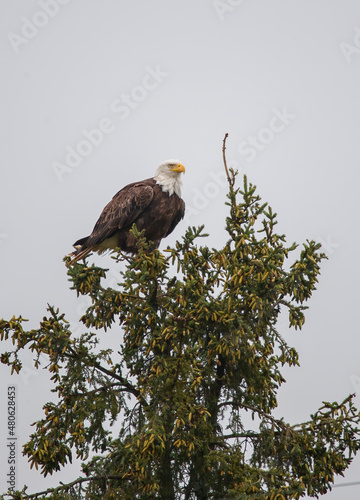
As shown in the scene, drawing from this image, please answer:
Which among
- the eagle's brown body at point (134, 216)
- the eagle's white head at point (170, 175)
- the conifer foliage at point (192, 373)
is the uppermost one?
the eagle's white head at point (170, 175)

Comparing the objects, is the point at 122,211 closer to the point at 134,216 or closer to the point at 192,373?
the point at 134,216

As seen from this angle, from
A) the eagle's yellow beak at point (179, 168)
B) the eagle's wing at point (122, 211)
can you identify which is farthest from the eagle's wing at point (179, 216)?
the eagle's wing at point (122, 211)

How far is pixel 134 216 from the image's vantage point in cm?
1133

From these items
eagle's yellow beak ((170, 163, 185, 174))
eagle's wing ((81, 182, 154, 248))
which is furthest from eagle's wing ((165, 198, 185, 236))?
eagle's wing ((81, 182, 154, 248))

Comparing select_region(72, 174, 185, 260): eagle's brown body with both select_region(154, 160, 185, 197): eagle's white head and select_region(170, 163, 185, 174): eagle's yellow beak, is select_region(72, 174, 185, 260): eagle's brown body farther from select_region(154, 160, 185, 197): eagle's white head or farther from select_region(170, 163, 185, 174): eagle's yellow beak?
select_region(170, 163, 185, 174): eagle's yellow beak

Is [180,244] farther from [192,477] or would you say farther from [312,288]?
[192,477]

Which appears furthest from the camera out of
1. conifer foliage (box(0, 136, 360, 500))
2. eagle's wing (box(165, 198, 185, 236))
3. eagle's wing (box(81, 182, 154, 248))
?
eagle's wing (box(165, 198, 185, 236))

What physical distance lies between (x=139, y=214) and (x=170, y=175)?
106 cm

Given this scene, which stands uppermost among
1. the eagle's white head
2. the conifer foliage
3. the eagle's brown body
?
the eagle's white head

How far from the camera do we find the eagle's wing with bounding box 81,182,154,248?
11344 millimetres

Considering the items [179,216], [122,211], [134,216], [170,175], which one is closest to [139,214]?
[134,216]

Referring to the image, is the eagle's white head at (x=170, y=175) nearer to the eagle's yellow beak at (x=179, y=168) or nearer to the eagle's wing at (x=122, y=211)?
the eagle's yellow beak at (x=179, y=168)

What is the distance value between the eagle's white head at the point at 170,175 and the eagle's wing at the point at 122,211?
1.21 ft

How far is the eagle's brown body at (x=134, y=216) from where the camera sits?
448 inches
